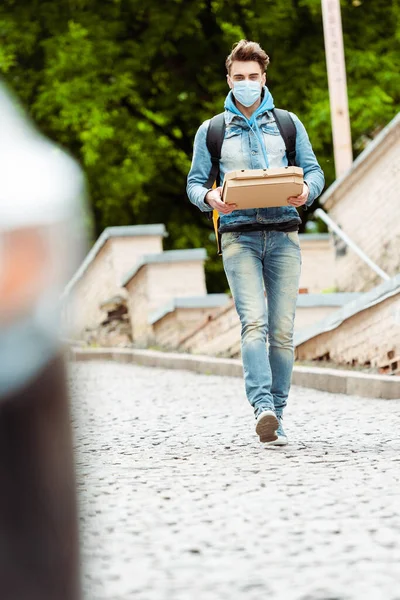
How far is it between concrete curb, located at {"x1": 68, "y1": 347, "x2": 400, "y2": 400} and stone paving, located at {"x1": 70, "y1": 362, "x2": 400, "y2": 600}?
488mm

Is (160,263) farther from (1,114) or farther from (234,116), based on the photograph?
(1,114)

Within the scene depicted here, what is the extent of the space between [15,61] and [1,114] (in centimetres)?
2229

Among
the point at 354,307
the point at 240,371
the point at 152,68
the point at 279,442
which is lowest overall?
the point at 279,442

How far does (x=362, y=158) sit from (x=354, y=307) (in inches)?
158

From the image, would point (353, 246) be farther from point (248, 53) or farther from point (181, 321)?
point (248, 53)

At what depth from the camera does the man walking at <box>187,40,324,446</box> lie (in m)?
7.05

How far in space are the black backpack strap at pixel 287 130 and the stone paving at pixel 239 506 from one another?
1519 millimetres

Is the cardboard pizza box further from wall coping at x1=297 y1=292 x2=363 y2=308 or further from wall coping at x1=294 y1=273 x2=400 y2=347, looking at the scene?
wall coping at x1=297 y1=292 x2=363 y2=308

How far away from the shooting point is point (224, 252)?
7199 millimetres

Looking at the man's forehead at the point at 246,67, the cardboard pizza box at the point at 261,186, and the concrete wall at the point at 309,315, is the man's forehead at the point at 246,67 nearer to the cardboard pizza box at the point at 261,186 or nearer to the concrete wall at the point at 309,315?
the cardboard pizza box at the point at 261,186

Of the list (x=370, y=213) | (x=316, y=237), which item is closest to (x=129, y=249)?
(x=316, y=237)

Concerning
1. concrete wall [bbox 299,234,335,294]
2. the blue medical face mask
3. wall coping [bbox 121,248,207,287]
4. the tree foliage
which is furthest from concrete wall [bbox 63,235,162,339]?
the blue medical face mask

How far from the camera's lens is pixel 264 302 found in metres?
7.13

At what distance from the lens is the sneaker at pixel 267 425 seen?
6883 mm
